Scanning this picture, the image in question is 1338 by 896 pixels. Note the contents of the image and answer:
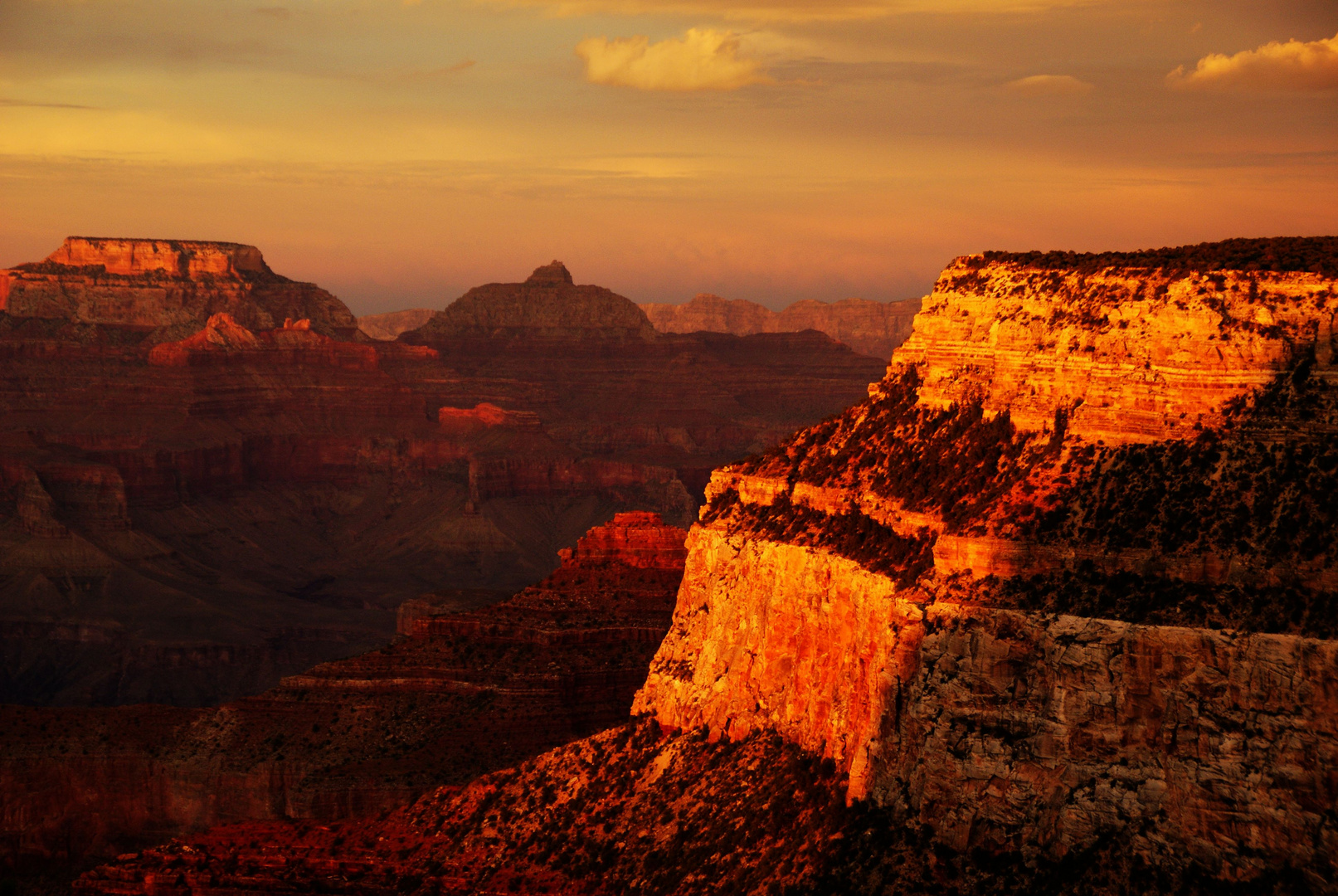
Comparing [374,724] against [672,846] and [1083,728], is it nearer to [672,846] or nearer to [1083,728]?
[672,846]

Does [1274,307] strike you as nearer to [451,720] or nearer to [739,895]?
[739,895]

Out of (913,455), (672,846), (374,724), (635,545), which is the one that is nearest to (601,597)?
(635,545)

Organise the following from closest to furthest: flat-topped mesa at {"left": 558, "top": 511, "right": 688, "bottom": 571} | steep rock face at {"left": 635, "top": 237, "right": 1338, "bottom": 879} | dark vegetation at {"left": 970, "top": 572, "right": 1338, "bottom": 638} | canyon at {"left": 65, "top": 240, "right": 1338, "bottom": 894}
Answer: steep rock face at {"left": 635, "top": 237, "right": 1338, "bottom": 879}
canyon at {"left": 65, "top": 240, "right": 1338, "bottom": 894}
dark vegetation at {"left": 970, "top": 572, "right": 1338, "bottom": 638}
flat-topped mesa at {"left": 558, "top": 511, "right": 688, "bottom": 571}

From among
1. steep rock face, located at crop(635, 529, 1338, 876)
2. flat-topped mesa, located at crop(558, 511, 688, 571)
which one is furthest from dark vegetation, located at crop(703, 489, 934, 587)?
flat-topped mesa, located at crop(558, 511, 688, 571)

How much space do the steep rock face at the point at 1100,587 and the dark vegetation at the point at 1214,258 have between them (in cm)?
45

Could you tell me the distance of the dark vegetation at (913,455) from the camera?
2223 inches

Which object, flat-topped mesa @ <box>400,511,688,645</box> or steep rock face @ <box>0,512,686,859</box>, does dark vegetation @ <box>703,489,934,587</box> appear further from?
flat-topped mesa @ <box>400,511,688,645</box>

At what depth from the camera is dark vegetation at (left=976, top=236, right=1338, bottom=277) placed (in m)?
53.7

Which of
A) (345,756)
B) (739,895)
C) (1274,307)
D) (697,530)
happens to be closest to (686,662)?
(697,530)

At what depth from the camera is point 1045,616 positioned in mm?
49375

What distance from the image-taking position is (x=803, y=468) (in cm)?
6844

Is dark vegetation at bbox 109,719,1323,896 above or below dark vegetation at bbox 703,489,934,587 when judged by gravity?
below

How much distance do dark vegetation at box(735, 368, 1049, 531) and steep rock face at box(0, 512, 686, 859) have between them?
2695cm

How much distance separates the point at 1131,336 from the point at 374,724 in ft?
180
